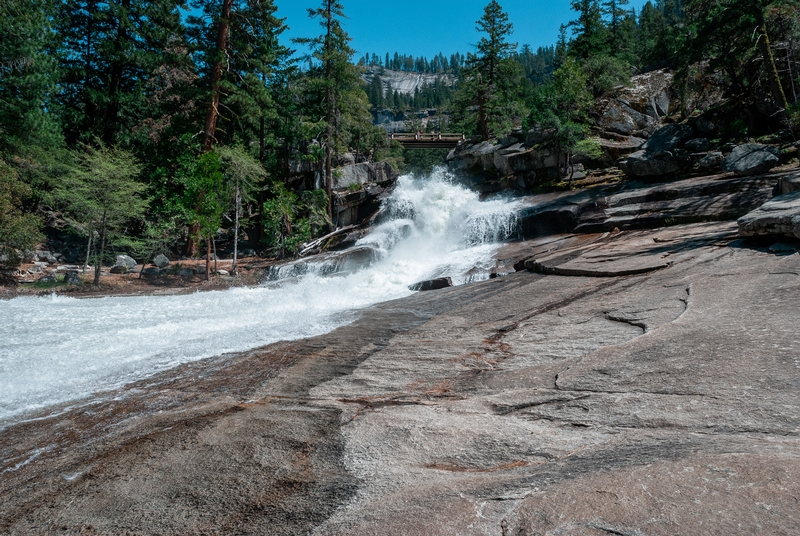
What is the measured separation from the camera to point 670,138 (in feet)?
58.7

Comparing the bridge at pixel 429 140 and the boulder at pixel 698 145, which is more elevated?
the bridge at pixel 429 140

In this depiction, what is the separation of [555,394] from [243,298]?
11473 millimetres

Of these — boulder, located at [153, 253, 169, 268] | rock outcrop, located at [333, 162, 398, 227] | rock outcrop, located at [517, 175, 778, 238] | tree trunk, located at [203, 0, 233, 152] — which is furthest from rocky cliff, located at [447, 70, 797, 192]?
boulder, located at [153, 253, 169, 268]

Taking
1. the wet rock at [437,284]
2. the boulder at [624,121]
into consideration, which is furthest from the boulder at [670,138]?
the wet rock at [437,284]

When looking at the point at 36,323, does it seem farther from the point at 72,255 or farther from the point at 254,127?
the point at 254,127

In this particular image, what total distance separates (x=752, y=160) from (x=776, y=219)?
7.86 m

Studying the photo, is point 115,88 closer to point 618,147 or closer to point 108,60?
point 108,60

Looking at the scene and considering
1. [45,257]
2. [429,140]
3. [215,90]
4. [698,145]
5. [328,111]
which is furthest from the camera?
[429,140]

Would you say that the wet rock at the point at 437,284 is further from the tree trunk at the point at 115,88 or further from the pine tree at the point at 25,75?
the tree trunk at the point at 115,88

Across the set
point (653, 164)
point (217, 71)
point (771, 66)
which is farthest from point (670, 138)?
point (217, 71)

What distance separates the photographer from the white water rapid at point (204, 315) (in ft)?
18.5

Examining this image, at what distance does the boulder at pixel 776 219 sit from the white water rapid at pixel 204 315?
23.7 feet

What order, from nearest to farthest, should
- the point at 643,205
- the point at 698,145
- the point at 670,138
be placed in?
the point at 643,205, the point at 698,145, the point at 670,138

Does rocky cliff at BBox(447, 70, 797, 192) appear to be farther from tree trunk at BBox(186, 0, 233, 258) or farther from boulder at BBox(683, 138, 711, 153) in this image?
tree trunk at BBox(186, 0, 233, 258)
